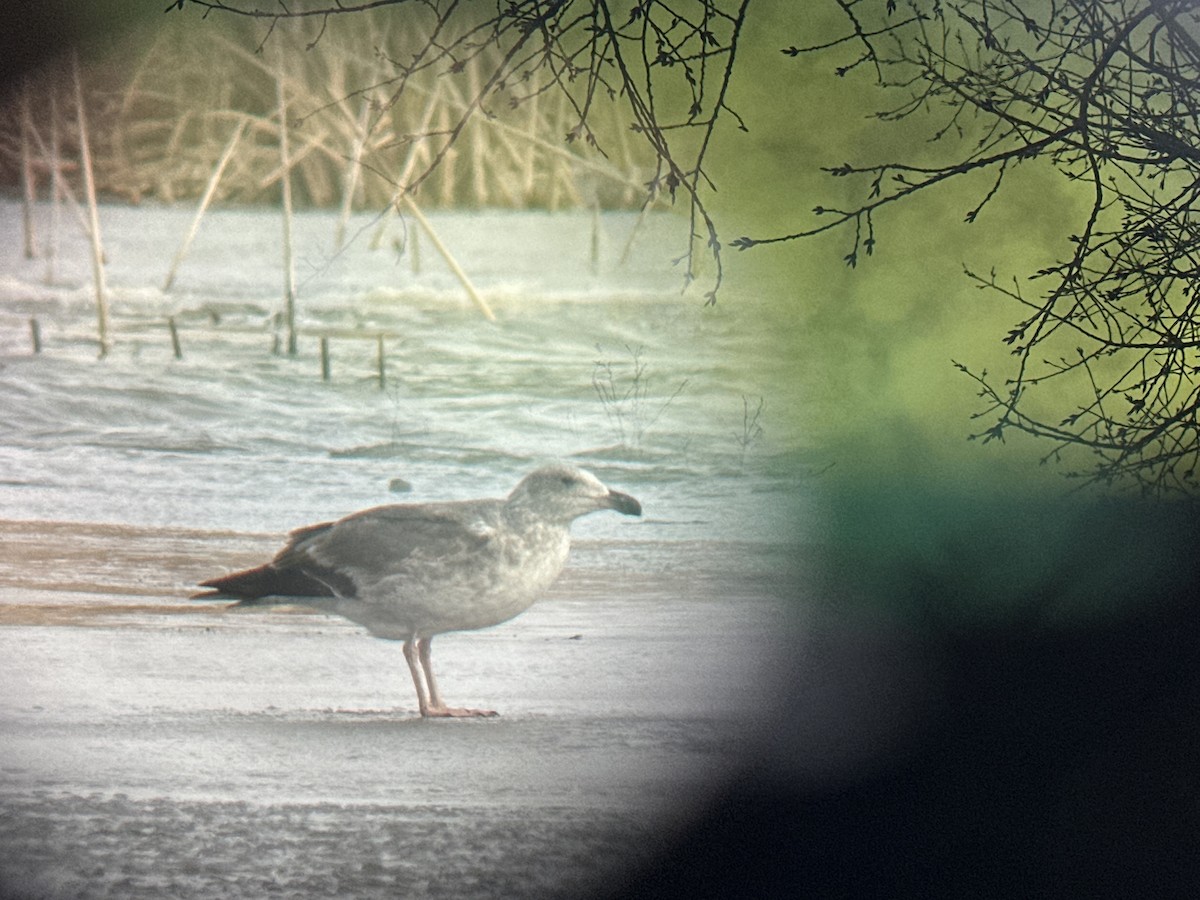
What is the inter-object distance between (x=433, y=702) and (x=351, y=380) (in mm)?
651

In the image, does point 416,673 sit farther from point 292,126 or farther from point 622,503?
point 292,126

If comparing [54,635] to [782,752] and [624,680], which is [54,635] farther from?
[782,752]

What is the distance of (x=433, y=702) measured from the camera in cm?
270

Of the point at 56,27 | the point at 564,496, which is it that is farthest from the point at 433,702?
the point at 56,27

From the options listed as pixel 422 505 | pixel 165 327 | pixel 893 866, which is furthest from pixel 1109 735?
pixel 165 327

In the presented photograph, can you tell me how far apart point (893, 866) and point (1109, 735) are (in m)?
0.57

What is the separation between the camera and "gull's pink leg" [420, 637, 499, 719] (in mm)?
2689

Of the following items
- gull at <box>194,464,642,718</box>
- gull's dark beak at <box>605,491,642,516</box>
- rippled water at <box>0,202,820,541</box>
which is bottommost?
gull at <box>194,464,642,718</box>

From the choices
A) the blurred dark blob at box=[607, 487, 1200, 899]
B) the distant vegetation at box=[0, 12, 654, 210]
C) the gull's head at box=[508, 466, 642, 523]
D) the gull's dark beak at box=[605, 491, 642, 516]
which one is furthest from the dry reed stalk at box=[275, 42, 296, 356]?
the blurred dark blob at box=[607, 487, 1200, 899]

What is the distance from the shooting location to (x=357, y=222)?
2.86 meters

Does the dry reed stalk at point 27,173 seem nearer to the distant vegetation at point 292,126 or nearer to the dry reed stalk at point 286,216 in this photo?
the distant vegetation at point 292,126

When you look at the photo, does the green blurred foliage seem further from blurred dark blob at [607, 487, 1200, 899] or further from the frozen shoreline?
the frozen shoreline

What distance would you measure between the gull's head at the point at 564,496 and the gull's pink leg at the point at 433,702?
31 cm

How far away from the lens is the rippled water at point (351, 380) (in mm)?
2818
